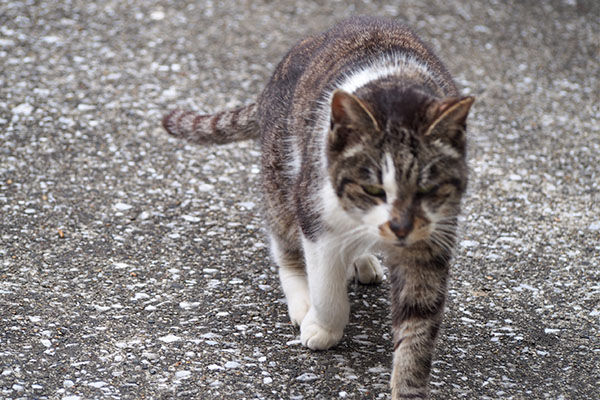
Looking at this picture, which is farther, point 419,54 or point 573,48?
point 573,48

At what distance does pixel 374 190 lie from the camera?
2570mm

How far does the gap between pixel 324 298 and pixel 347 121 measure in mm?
758

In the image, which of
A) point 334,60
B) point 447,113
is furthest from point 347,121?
point 334,60

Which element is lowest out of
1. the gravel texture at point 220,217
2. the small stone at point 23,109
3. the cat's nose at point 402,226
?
the small stone at point 23,109

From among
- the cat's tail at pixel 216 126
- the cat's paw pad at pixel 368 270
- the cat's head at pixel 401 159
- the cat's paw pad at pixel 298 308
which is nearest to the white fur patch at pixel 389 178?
the cat's head at pixel 401 159

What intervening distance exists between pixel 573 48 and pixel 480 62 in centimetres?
90

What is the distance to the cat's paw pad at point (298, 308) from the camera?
10.9 feet

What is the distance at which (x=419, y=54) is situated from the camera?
10.4ft

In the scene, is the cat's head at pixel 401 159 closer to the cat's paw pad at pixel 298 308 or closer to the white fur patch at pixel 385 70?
the white fur patch at pixel 385 70

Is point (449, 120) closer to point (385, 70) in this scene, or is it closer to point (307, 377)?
point (385, 70)

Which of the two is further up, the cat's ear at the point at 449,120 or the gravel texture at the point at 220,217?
the cat's ear at the point at 449,120

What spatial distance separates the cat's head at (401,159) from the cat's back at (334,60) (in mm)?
468

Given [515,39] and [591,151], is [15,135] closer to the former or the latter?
[591,151]

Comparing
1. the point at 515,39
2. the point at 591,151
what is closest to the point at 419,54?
the point at 591,151
